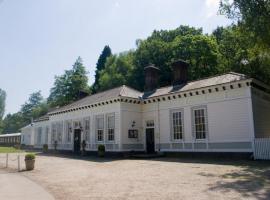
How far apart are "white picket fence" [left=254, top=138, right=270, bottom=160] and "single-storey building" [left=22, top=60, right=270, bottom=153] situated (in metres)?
0.32

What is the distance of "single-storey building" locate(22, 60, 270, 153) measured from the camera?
16625 mm

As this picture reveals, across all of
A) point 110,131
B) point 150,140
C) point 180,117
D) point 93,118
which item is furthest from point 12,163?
point 180,117

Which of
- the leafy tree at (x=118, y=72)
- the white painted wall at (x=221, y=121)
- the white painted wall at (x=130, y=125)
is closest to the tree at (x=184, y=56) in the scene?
the leafy tree at (x=118, y=72)

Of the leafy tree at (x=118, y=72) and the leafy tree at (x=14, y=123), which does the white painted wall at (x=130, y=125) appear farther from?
the leafy tree at (x=14, y=123)

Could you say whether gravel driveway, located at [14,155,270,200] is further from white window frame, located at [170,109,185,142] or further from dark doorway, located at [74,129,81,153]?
dark doorway, located at [74,129,81,153]

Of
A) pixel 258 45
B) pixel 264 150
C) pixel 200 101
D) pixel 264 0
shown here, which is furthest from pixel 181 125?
pixel 264 0

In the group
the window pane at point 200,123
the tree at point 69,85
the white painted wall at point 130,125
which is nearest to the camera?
the window pane at point 200,123

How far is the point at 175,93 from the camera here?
20016mm

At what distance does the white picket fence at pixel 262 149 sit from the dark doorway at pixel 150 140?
8.40m

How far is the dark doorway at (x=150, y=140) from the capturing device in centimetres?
2191

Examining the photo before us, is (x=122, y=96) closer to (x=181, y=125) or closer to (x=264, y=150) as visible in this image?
(x=181, y=125)

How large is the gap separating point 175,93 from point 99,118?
24.8 ft

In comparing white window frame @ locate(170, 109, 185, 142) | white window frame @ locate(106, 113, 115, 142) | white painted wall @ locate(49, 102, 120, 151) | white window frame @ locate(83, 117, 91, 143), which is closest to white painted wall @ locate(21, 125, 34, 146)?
white painted wall @ locate(49, 102, 120, 151)

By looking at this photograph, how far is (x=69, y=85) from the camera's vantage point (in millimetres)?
57125
